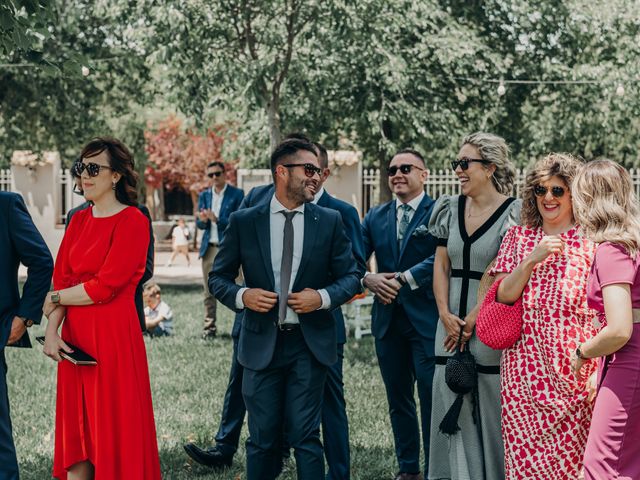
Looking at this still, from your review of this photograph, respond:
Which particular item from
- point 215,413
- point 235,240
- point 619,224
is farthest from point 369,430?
point 619,224

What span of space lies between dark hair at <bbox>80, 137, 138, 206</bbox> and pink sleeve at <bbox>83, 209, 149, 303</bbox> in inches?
5.0

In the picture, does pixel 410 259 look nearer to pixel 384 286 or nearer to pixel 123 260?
pixel 384 286

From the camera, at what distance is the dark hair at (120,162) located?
17.9 feet

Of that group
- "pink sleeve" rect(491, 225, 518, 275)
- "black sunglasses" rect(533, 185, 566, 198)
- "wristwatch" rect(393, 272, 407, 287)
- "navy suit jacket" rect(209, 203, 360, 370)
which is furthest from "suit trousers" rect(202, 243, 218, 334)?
"black sunglasses" rect(533, 185, 566, 198)

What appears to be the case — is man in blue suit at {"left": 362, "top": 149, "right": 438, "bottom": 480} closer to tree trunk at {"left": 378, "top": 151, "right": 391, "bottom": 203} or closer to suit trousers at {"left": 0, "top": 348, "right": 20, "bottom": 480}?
suit trousers at {"left": 0, "top": 348, "right": 20, "bottom": 480}

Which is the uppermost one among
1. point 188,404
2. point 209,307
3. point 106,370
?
point 106,370

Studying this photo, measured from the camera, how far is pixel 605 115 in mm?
20000

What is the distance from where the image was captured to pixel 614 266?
14.2 feet

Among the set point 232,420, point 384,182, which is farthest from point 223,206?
point 384,182

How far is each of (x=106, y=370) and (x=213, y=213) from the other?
24.0 feet

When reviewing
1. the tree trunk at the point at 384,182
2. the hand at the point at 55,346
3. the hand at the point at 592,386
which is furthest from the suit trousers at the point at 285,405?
the tree trunk at the point at 384,182

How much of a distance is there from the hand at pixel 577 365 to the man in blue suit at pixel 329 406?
1.77m

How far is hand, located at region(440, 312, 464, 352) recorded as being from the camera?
5477 mm

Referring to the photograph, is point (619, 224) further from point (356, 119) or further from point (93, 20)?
point (93, 20)
